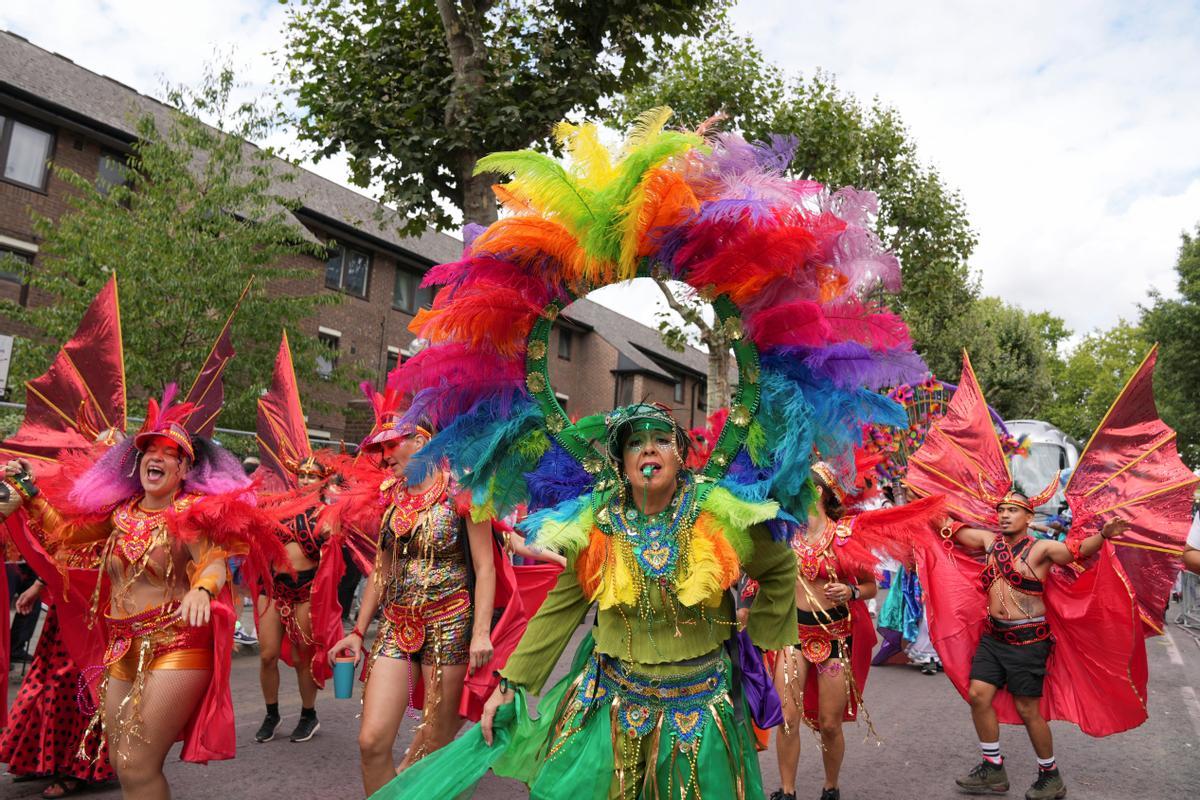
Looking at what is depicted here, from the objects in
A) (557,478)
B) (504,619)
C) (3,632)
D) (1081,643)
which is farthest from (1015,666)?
(3,632)

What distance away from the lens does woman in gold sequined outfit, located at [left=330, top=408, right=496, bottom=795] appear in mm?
4230

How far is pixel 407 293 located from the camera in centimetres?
2925

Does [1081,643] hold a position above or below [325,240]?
below

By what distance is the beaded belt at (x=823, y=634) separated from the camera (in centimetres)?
550

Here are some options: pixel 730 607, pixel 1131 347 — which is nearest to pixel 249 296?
pixel 730 607

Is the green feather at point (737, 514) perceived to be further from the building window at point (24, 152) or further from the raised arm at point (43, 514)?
the building window at point (24, 152)

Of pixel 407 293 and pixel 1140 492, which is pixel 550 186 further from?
pixel 407 293

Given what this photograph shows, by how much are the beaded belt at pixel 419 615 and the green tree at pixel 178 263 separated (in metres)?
11.1

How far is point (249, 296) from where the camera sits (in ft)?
49.1

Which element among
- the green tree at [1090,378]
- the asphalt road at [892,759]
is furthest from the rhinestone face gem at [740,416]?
the green tree at [1090,378]

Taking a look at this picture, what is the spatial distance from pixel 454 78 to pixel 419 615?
8182 mm

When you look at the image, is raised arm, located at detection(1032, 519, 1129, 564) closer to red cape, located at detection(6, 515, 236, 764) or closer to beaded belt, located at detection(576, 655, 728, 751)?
beaded belt, located at detection(576, 655, 728, 751)

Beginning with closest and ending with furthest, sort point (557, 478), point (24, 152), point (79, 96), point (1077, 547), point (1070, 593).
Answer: point (557, 478), point (1077, 547), point (1070, 593), point (24, 152), point (79, 96)

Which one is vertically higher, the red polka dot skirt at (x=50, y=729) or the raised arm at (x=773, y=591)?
the raised arm at (x=773, y=591)
